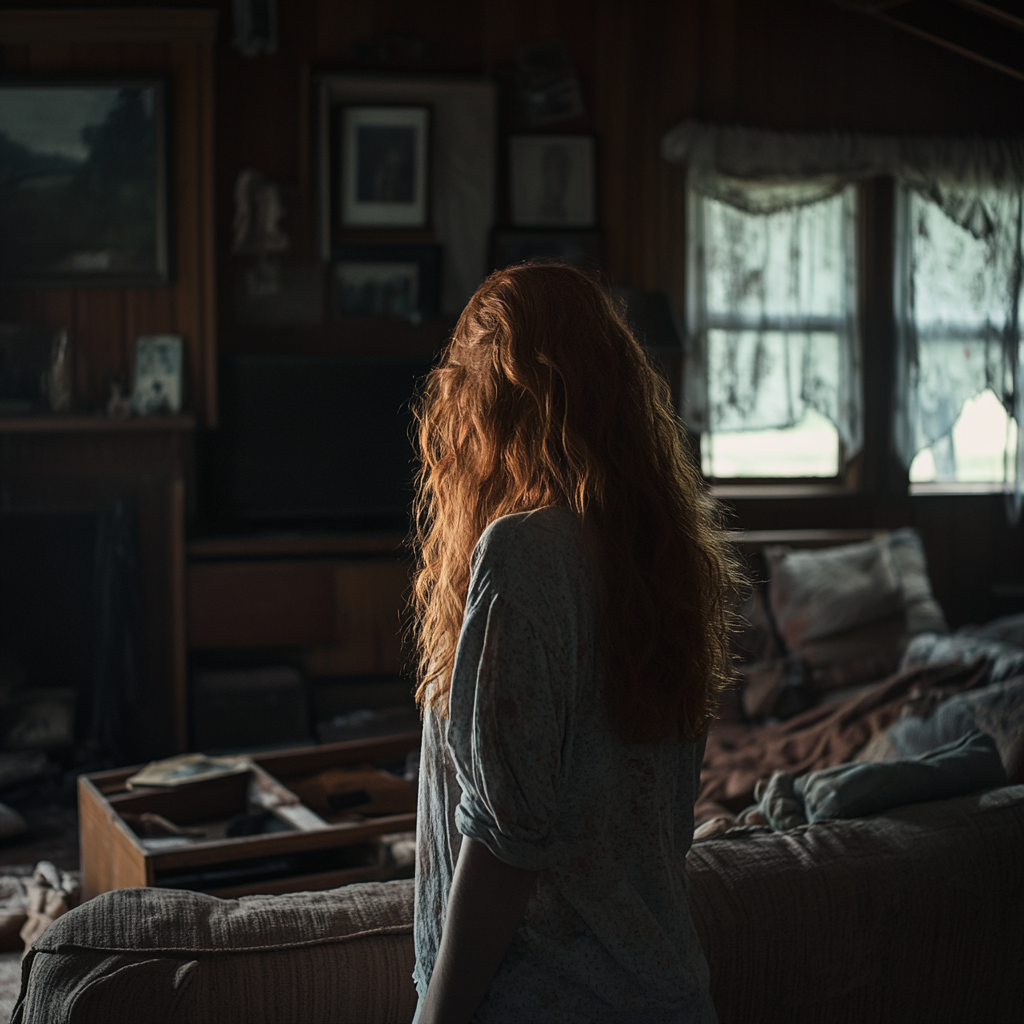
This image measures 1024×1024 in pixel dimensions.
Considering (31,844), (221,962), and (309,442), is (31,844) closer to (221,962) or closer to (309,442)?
(309,442)

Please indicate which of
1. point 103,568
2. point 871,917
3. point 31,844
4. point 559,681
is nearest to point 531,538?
point 559,681

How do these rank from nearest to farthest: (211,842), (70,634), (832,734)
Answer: (211,842)
(832,734)
(70,634)

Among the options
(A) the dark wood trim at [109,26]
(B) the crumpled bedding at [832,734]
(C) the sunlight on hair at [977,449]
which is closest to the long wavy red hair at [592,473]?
(B) the crumpled bedding at [832,734]

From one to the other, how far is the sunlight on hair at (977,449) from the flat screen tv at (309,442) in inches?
94.8

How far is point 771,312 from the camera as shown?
4961 mm

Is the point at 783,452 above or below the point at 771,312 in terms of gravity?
below

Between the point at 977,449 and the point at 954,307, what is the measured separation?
682mm

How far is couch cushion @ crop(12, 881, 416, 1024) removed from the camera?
1.24 meters

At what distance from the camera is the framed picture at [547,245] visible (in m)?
4.73

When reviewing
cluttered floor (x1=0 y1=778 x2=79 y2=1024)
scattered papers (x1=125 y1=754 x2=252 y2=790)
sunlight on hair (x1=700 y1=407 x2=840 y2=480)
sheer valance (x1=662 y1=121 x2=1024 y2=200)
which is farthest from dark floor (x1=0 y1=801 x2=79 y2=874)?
sheer valance (x1=662 y1=121 x2=1024 y2=200)

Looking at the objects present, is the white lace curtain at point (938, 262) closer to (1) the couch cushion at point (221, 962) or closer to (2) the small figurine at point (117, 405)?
(2) the small figurine at point (117, 405)

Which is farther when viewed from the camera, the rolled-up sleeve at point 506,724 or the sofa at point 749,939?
the sofa at point 749,939

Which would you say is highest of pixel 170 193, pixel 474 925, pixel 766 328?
pixel 170 193

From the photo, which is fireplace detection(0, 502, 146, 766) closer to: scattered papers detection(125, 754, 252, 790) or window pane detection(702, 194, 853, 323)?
scattered papers detection(125, 754, 252, 790)
